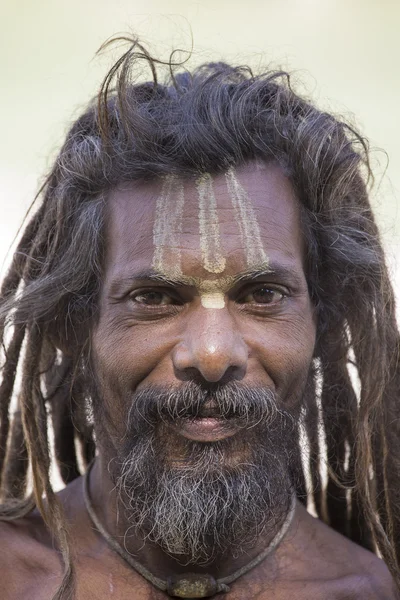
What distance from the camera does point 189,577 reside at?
9.91 ft

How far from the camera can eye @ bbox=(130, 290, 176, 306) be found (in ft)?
9.70

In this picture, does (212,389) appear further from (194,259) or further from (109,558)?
(109,558)

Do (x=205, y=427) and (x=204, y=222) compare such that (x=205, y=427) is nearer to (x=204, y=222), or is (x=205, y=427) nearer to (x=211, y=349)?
(x=211, y=349)

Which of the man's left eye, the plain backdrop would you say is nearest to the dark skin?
the man's left eye

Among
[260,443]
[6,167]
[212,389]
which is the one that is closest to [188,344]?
[212,389]

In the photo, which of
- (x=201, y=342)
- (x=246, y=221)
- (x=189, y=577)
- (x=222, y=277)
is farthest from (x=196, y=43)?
(x=189, y=577)

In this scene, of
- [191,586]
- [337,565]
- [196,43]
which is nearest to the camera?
[191,586]

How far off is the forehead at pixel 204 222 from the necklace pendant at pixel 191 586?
33.2 inches

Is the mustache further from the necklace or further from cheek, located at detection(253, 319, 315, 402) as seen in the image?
the necklace

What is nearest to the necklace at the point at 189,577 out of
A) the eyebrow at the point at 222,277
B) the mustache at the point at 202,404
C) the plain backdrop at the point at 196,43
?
the mustache at the point at 202,404

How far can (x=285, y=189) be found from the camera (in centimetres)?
312

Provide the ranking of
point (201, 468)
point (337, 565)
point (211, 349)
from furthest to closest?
point (337, 565) → point (201, 468) → point (211, 349)

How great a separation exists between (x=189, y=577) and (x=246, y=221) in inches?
39.0

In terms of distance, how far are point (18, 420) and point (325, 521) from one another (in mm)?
1053
